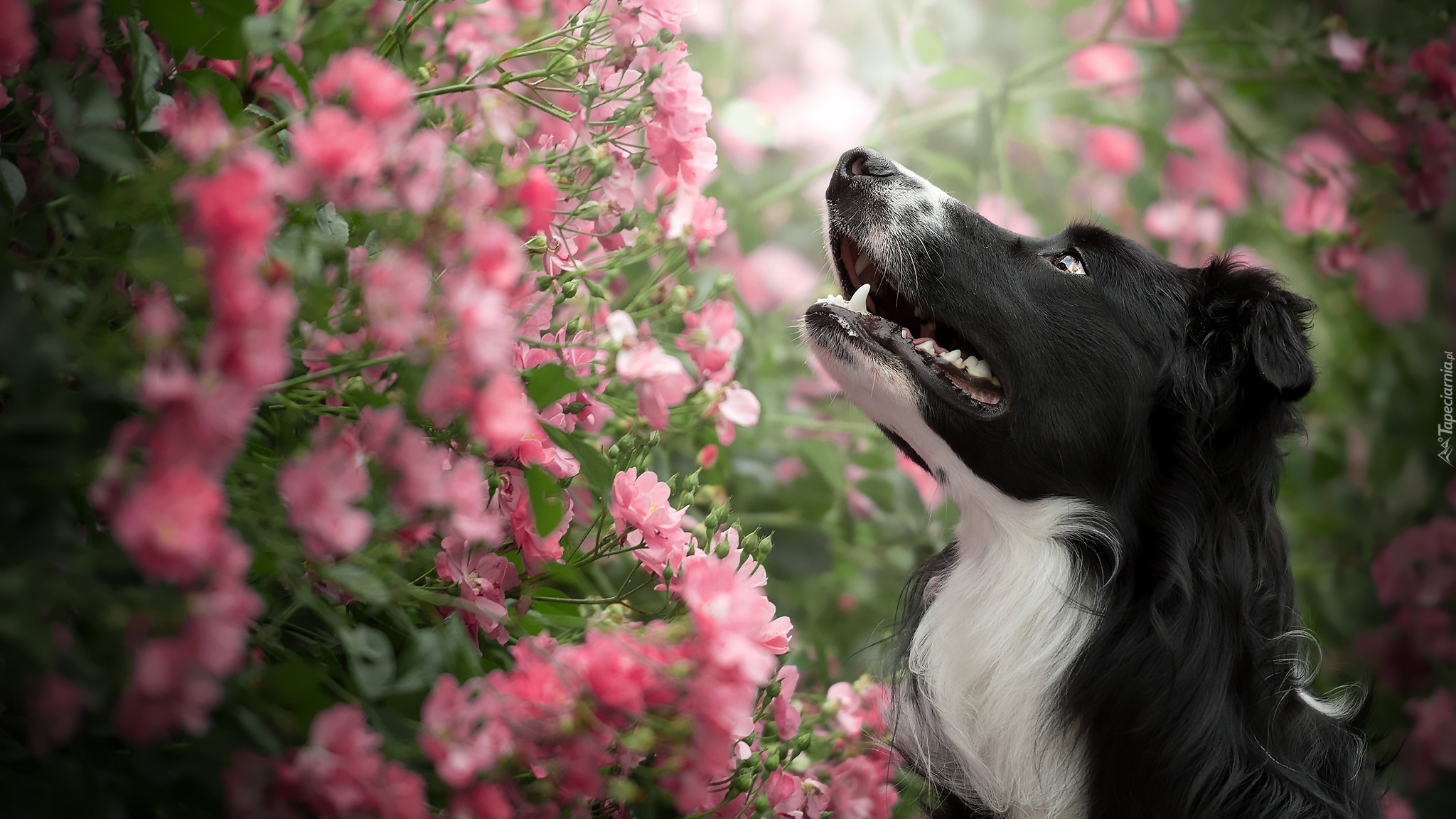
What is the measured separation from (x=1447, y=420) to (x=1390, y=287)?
1.70 feet

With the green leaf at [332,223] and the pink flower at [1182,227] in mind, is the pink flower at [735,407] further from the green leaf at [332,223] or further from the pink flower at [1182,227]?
the pink flower at [1182,227]

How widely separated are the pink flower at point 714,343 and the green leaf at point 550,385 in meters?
0.31

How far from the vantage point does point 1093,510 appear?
5.90 feet

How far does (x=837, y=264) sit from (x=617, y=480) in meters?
0.91

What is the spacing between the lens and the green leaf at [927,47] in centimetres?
266

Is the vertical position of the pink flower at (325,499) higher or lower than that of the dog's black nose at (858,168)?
higher

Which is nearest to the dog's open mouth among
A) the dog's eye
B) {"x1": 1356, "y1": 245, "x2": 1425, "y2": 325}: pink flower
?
the dog's eye

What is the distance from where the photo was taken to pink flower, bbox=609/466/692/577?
124 centimetres

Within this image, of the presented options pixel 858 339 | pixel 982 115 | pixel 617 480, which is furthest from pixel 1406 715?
pixel 617 480

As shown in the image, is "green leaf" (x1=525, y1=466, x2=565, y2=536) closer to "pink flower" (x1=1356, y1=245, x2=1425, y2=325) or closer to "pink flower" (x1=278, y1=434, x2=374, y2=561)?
"pink flower" (x1=278, y1=434, x2=374, y2=561)

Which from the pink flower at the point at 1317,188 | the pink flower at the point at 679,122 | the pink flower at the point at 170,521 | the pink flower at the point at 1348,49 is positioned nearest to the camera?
the pink flower at the point at 170,521

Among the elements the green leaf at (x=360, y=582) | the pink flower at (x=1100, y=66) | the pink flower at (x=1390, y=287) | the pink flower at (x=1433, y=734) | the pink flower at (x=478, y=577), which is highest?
the green leaf at (x=360, y=582)

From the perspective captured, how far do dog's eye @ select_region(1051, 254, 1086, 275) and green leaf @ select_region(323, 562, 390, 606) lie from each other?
1.42 meters

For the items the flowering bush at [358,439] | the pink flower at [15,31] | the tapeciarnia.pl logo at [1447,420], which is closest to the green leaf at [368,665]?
the flowering bush at [358,439]
